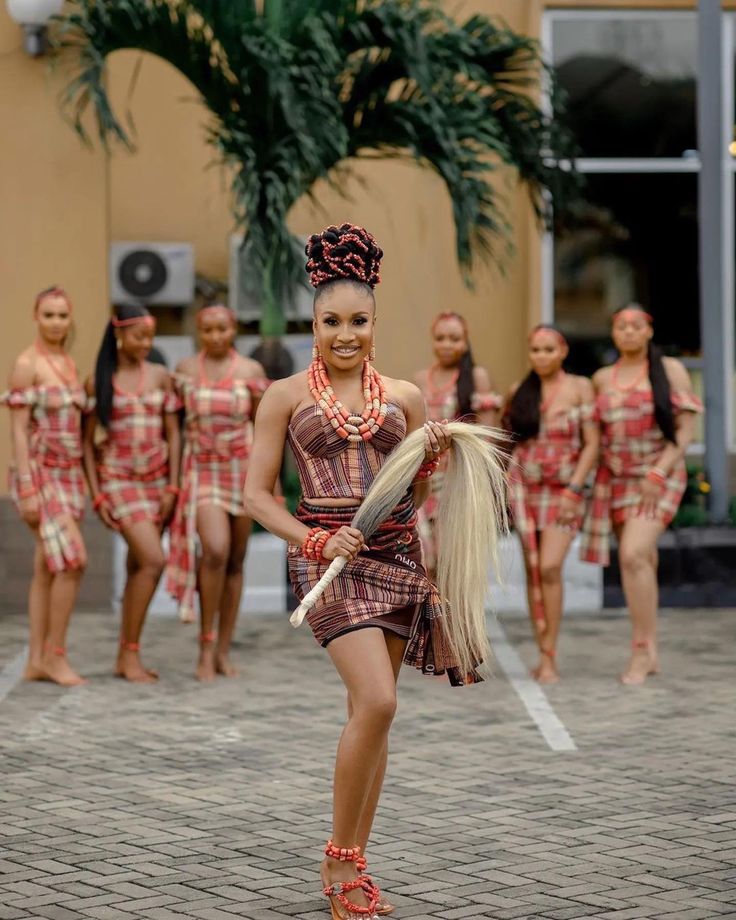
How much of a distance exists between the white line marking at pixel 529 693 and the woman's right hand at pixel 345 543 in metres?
2.31

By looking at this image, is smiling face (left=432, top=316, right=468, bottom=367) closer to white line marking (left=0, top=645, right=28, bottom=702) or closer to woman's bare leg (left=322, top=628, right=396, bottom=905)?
white line marking (left=0, top=645, right=28, bottom=702)

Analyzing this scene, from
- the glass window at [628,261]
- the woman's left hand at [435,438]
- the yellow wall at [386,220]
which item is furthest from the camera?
the glass window at [628,261]

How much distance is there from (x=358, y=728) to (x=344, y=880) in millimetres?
446

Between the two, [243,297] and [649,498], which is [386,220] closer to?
[243,297]

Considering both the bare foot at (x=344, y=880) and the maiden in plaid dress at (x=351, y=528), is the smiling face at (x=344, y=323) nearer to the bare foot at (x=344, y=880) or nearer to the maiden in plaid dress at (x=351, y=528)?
the maiden in plaid dress at (x=351, y=528)

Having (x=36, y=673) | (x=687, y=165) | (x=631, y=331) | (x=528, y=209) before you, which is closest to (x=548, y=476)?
(x=631, y=331)

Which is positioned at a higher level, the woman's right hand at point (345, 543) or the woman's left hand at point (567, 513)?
the woman's right hand at point (345, 543)

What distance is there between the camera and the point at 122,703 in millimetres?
8742

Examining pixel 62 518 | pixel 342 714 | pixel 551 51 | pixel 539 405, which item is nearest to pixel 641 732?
pixel 342 714

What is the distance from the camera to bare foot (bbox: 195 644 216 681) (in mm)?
9398

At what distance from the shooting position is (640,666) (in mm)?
9359

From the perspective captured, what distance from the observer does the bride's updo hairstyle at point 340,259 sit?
5.36 m

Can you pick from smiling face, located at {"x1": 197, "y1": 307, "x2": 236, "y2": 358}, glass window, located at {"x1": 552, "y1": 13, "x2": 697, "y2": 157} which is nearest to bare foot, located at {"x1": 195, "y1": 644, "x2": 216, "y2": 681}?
smiling face, located at {"x1": 197, "y1": 307, "x2": 236, "y2": 358}

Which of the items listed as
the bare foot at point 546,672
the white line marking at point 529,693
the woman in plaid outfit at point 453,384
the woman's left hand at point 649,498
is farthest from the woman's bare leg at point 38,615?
the woman's left hand at point 649,498
